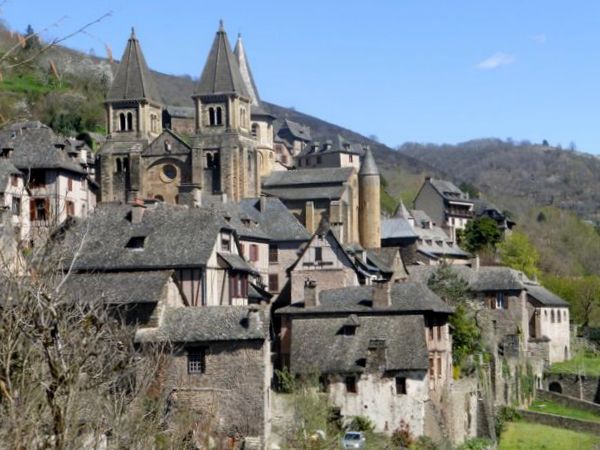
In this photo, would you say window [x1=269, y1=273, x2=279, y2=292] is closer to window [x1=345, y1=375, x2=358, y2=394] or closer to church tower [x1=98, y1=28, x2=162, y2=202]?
church tower [x1=98, y1=28, x2=162, y2=202]

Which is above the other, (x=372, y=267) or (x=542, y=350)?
(x=372, y=267)

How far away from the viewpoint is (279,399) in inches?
1767

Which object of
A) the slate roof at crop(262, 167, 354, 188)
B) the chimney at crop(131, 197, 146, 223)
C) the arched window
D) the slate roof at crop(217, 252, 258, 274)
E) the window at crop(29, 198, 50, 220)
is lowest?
the slate roof at crop(217, 252, 258, 274)

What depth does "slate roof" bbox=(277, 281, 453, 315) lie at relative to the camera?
49281mm

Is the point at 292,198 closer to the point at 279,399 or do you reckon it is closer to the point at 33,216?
the point at 33,216

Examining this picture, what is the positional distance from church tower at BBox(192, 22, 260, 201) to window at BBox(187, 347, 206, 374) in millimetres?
40817

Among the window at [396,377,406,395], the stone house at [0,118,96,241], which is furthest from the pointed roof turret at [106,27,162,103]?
the window at [396,377,406,395]

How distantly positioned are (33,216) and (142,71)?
30753 mm

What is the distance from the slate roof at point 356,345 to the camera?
47412 mm

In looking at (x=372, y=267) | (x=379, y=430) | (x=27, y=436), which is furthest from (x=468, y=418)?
(x=27, y=436)

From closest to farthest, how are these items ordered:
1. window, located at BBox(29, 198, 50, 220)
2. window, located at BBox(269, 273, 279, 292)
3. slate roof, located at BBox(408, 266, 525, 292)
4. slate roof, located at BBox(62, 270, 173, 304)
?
1. slate roof, located at BBox(62, 270, 173, 304)
2. window, located at BBox(29, 198, 50, 220)
3. window, located at BBox(269, 273, 279, 292)
4. slate roof, located at BBox(408, 266, 525, 292)

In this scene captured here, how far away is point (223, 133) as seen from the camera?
87500mm

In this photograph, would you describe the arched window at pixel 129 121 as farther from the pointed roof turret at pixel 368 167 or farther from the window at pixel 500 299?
the window at pixel 500 299

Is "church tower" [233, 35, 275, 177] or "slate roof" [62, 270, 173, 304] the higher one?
"church tower" [233, 35, 275, 177]
